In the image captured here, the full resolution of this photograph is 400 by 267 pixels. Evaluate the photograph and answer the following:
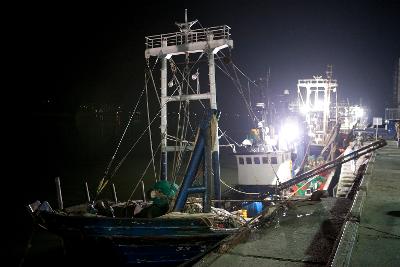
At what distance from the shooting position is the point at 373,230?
6.56 meters

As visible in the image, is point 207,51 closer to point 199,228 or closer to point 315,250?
Answer: point 199,228

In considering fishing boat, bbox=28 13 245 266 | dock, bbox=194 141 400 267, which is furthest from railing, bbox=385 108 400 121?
fishing boat, bbox=28 13 245 266

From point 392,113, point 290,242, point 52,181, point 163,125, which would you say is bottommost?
point 52,181

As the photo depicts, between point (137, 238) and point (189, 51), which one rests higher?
point (189, 51)

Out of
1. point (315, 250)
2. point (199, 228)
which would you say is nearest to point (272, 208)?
point (199, 228)

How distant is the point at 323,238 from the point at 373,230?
1.15 metres

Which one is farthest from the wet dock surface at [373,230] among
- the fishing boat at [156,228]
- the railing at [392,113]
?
the railing at [392,113]

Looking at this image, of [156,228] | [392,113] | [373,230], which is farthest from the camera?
[392,113]

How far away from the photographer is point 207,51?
46.0 feet

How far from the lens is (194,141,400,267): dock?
5246 mm

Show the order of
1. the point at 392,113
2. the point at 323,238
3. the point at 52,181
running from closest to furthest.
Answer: the point at 323,238
the point at 52,181
the point at 392,113

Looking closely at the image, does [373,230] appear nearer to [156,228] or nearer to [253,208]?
[156,228]

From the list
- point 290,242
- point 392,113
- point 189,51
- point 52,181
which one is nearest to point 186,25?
point 189,51

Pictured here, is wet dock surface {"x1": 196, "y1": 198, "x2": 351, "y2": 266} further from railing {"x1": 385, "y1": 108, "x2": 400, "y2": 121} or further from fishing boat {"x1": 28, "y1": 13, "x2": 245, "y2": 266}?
railing {"x1": 385, "y1": 108, "x2": 400, "y2": 121}
